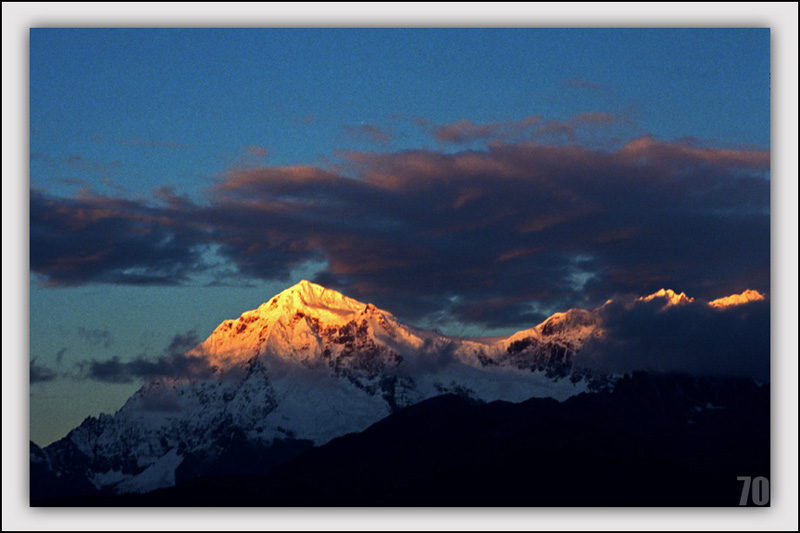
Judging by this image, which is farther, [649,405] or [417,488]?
[649,405]

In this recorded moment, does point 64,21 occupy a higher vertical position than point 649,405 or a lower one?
higher

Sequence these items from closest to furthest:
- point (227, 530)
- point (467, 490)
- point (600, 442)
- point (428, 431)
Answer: point (227, 530) < point (467, 490) < point (600, 442) < point (428, 431)

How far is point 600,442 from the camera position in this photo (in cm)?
11000

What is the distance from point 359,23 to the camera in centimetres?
3825

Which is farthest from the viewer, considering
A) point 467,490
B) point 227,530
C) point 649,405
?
point 649,405

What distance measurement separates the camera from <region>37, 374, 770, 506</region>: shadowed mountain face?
185ft

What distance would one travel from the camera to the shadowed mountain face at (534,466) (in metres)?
Result: 56.5

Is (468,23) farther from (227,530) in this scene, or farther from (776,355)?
(227,530)

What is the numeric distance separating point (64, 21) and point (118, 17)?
180cm

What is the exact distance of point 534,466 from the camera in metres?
89.2

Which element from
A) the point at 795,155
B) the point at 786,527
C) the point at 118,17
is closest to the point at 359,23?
the point at 118,17

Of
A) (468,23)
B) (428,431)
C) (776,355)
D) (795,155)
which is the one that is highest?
(468,23)

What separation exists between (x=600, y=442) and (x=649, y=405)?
8094 centimetres

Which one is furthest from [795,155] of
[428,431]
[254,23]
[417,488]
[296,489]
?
[428,431]
